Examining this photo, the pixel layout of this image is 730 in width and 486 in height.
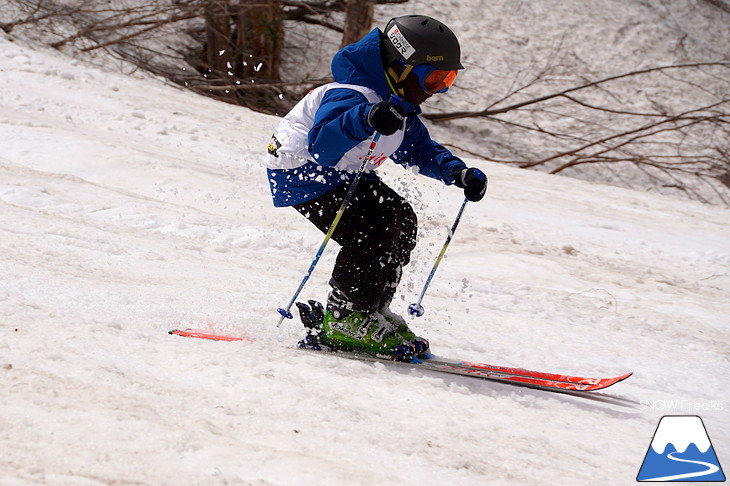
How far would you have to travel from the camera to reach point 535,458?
2.61 m

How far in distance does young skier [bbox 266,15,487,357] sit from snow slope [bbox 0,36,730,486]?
0.30 meters

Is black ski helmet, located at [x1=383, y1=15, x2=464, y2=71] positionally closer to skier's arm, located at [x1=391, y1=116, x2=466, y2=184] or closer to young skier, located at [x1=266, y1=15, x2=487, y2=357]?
young skier, located at [x1=266, y1=15, x2=487, y2=357]

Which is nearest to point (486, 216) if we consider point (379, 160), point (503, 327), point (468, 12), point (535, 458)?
point (503, 327)

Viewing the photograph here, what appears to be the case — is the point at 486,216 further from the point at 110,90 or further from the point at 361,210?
the point at 110,90

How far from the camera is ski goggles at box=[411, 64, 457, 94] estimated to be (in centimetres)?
329

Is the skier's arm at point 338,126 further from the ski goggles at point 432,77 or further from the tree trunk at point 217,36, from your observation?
the tree trunk at point 217,36

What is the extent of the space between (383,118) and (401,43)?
0.51m

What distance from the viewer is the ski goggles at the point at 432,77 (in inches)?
129

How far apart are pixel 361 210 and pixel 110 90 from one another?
6.64 meters

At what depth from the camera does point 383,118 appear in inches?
115

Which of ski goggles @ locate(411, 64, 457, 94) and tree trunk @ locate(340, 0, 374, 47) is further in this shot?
tree trunk @ locate(340, 0, 374, 47)

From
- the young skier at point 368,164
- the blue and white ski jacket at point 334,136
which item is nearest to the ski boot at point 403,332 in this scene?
the young skier at point 368,164

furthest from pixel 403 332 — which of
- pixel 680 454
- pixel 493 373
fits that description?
pixel 680 454

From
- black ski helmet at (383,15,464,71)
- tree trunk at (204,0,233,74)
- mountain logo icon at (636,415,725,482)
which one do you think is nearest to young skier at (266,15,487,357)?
black ski helmet at (383,15,464,71)
